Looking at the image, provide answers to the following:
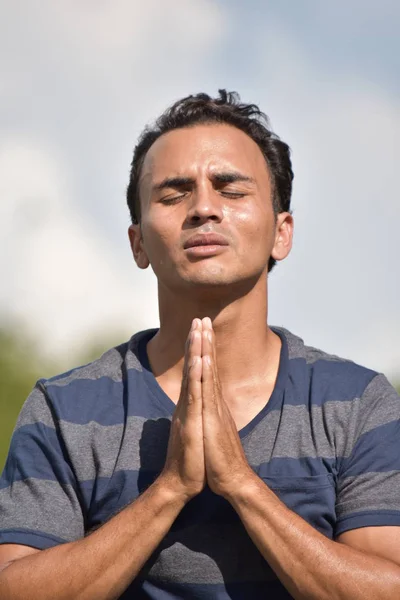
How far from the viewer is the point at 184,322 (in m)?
3.94

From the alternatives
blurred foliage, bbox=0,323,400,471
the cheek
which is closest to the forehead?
the cheek

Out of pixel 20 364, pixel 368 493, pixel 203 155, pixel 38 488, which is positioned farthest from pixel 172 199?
pixel 20 364

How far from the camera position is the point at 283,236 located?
170 inches

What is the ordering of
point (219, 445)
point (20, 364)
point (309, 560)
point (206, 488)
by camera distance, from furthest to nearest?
1. point (20, 364)
2. point (206, 488)
3. point (219, 445)
4. point (309, 560)

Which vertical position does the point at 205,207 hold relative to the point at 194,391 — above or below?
above

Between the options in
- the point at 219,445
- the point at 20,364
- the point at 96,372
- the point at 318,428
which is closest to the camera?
the point at 219,445

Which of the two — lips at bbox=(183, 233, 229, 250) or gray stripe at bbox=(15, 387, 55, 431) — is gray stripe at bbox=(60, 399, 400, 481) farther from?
lips at bbox=(183, 233, 229, 250)

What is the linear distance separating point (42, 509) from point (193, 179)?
1402 mm

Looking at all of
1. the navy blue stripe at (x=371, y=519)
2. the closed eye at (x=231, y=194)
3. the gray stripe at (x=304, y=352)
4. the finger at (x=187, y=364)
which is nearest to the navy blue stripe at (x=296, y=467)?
the navy blue stripe at (x=371, y=519)

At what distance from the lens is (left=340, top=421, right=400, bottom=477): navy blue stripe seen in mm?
3496

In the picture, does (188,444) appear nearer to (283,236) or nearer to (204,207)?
(204,207)

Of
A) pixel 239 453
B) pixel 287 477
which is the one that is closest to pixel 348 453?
pixel 287 477

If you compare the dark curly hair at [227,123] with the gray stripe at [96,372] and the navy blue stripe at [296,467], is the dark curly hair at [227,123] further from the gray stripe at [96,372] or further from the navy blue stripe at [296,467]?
the navy blue stripe at [296,467]

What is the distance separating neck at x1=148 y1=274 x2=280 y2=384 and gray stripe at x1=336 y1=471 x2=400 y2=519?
0.64 m
